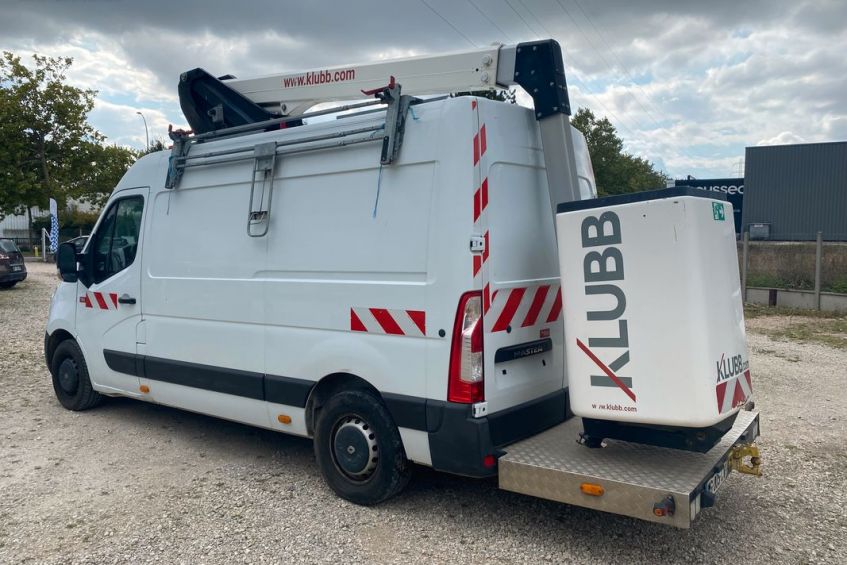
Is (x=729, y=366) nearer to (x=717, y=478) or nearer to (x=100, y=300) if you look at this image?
(x=717, y=478)

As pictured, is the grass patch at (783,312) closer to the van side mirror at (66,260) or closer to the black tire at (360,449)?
the black tire at (360,449)

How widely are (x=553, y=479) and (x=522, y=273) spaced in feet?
4.03

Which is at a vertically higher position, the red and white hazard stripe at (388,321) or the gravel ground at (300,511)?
the red and white hazard stripe at (388,321)

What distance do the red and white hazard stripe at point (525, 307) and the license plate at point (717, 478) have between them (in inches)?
51.5

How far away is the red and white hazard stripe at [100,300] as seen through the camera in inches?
238

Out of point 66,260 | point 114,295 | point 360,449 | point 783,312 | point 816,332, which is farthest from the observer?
point 783,312

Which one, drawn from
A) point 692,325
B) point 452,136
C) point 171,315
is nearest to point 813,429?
point 692,325

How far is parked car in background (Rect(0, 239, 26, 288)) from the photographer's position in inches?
746

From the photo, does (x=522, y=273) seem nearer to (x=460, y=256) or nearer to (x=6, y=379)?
(x=460, y=256)

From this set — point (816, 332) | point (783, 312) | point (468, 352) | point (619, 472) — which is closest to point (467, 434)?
point (468, 352)

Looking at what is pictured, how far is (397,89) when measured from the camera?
4137 millimetres

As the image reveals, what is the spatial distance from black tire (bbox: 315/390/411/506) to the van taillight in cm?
60

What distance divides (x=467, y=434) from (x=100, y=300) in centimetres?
410

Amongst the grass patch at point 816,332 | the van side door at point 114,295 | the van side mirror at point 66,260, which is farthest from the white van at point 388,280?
the grass patch at point 816,332
